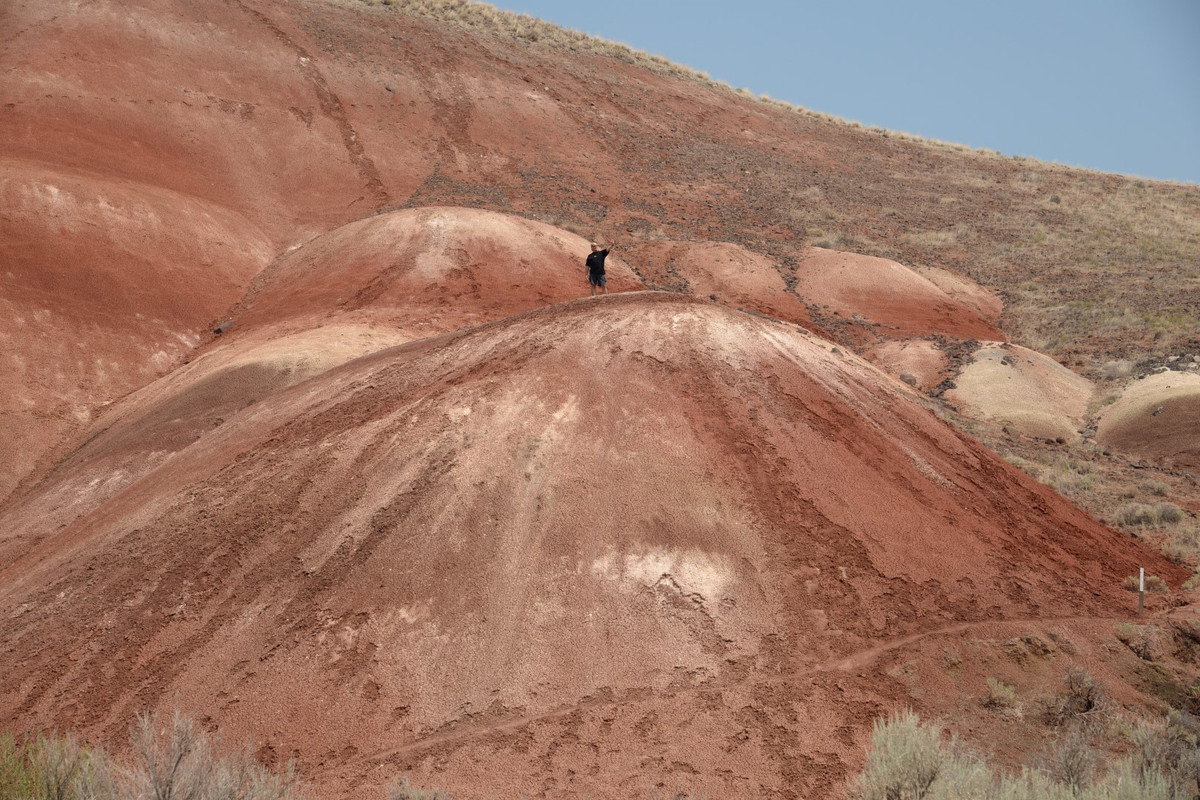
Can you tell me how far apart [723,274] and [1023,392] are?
9767 mm

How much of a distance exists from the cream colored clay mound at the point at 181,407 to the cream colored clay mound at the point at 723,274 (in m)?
11.1

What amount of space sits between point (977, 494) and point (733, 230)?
22.9 meters

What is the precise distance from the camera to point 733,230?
3334 cm

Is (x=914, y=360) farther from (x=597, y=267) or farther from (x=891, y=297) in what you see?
(x=597, y=267)

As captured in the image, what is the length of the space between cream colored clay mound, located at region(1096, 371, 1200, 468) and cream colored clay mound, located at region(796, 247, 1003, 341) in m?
5.90

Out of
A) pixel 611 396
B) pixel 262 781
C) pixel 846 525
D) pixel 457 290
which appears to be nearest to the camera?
pixel 262 781

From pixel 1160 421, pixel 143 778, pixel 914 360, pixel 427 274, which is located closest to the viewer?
pixel 143 778

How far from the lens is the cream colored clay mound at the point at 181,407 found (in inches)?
571

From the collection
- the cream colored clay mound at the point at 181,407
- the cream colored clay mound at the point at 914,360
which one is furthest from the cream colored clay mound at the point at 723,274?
the cream colored clay mound at the point at 181,407

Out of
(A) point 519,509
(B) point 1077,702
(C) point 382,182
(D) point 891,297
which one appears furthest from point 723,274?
(B) point 1077,702

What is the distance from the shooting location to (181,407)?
53.6 ft

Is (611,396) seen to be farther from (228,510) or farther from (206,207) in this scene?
(206,207)

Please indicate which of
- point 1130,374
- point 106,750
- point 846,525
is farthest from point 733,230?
point 106,750

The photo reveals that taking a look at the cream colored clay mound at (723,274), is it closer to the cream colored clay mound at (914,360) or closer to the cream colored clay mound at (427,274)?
the cream colored clay mound at (914,360)
